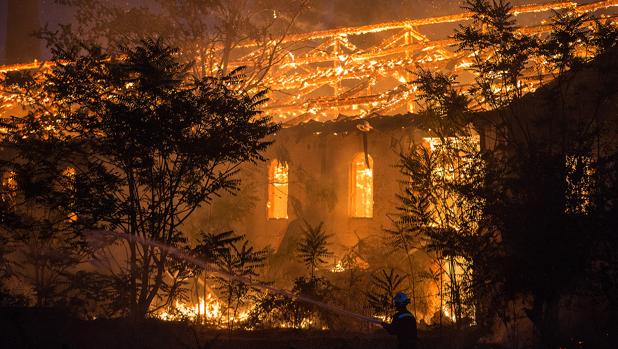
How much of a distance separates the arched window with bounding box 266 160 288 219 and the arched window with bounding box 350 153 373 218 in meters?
2.29

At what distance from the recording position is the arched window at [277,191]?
19109mm

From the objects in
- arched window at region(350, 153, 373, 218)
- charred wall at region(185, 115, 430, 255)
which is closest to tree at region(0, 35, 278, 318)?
charred wall at region(185, 115, 430, 255)

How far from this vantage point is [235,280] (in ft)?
36.7

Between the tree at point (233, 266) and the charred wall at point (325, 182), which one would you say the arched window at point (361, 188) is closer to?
the charred wall at point (325, 182)

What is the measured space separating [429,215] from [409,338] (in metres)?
3.57

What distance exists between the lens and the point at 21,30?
37.7 meters

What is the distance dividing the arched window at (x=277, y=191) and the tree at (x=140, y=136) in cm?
852

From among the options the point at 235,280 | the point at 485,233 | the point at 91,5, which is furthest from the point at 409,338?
the point at 91,5

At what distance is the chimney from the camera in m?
37.1

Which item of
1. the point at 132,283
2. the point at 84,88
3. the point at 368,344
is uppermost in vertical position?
the point at 84,88

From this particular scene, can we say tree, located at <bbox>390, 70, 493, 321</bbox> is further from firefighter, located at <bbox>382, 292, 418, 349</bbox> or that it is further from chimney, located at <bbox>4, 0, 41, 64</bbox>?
chimney, located at <bbox>4, 0, 41, 64</bbox>

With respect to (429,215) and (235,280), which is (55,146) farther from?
(429,215)

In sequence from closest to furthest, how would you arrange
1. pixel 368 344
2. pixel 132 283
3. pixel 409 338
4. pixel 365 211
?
1. pixel 409 338
2. pixel 132 283
3. pixel 368 344
4. pixel 365 211

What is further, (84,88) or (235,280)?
(235,280)
